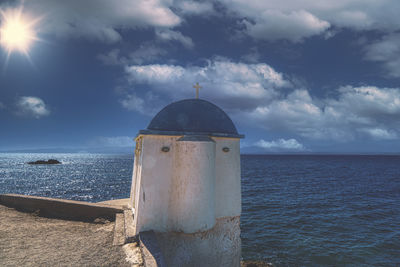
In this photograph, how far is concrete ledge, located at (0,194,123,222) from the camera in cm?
895

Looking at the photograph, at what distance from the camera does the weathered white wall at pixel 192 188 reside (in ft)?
21.6

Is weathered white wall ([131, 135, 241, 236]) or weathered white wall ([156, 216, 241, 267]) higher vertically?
weathered white wall ([131, 135, 241, 236])

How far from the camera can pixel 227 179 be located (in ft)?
24.2

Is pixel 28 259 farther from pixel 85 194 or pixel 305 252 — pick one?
pixel 85 194

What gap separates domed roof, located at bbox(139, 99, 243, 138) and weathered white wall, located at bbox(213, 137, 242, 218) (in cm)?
38

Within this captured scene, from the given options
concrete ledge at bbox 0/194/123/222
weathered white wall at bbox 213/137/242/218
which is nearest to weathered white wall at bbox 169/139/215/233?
weathered white wall at bbox 213/137/242/218

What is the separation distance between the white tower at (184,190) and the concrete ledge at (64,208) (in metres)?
2.95

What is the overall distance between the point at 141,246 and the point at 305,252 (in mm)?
11824

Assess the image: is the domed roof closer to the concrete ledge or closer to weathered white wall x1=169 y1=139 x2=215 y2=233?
weathered white wall x1=169 y1=139 x2=215 y2=233

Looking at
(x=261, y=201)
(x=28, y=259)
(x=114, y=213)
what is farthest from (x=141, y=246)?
(x=261, y=201)

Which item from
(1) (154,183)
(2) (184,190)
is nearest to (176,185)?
(2) (184,190)

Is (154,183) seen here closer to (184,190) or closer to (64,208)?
(184,190)

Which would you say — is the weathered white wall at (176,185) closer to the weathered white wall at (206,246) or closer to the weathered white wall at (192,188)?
the weathered white wall at (192,188)

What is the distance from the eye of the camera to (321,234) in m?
16.3
